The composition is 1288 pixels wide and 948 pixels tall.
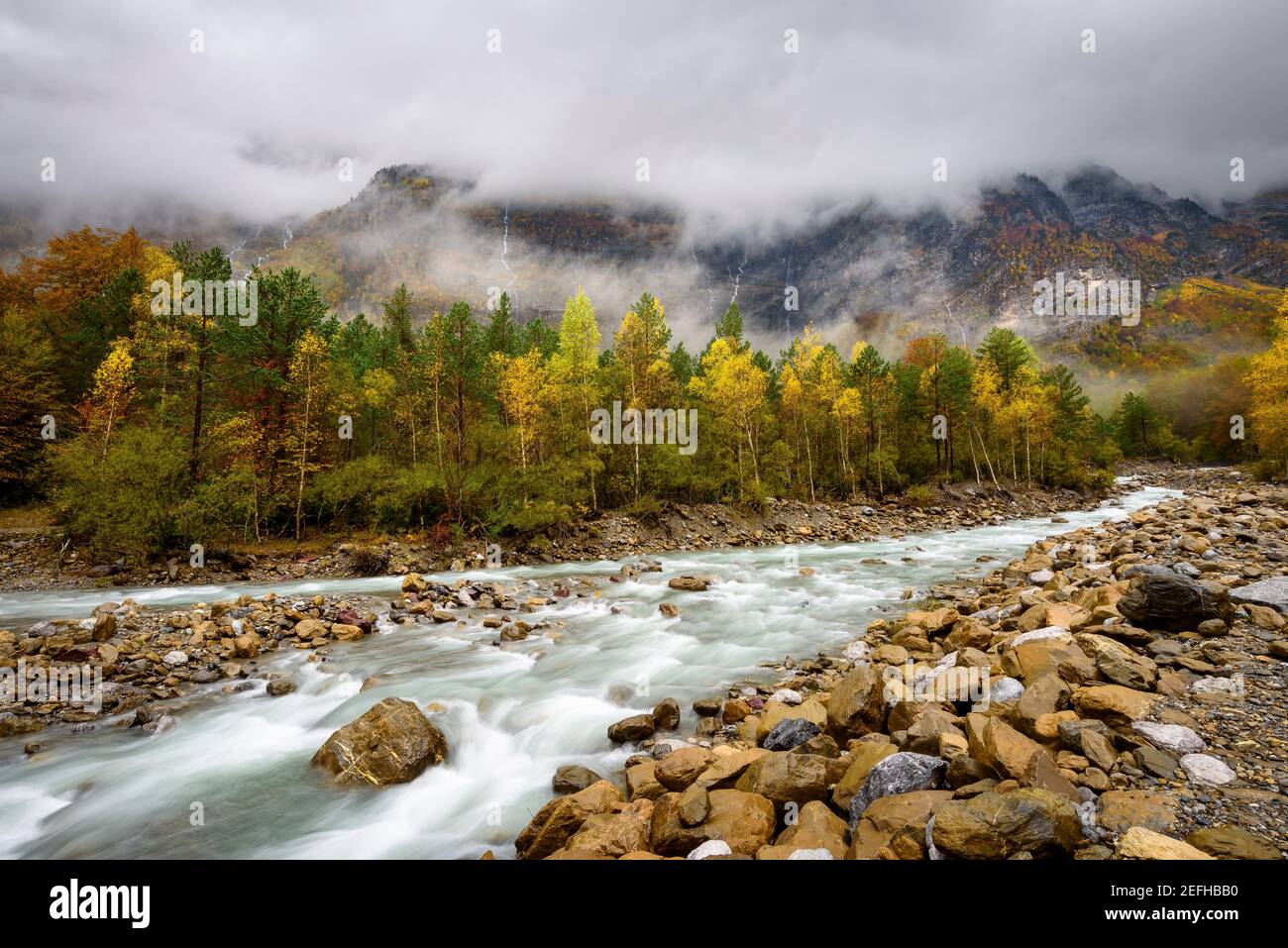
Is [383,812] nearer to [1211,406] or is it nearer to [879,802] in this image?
[879,802]

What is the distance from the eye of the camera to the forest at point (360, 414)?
72.4 feet

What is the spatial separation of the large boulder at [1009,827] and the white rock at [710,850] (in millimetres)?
1601

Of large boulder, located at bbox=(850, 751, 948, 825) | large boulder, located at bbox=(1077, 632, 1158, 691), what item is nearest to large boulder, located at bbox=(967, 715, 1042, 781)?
large boulder, located at bbox=(850, 751, 948, 825)

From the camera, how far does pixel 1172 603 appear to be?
7.50 metres

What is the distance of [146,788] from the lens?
283 inches

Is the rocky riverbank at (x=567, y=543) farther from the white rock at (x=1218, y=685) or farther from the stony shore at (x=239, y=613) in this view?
the white rock at (x=1218, y=685)

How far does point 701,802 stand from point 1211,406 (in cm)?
13352

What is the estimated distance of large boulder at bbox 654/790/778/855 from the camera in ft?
15.3

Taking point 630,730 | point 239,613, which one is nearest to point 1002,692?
point 630,730

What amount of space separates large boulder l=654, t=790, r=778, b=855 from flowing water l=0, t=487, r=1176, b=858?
2.11 meters

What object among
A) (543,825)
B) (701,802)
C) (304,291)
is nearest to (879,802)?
(701,802)

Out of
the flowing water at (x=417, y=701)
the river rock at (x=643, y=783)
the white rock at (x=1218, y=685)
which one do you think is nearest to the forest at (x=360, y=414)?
the flowing water at (x=417, y=701)

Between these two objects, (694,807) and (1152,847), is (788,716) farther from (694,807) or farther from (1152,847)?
(1152,847)

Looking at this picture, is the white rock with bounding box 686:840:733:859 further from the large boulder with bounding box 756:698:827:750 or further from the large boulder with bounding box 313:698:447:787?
the large boulder with bounding box 313:698:447:787
